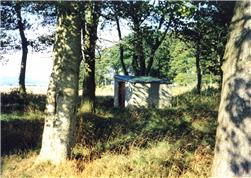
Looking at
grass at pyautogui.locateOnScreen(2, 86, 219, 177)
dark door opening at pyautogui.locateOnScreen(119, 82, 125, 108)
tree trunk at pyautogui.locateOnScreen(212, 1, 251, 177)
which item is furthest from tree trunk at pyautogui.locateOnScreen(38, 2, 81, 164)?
dark door opening at pyautogui.locateOnScreen(119, 82, 125, 108)

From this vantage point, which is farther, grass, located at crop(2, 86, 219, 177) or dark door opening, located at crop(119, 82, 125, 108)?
dark door opening, located at crop(119, 82, 125, 108)

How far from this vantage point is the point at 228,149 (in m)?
6.77

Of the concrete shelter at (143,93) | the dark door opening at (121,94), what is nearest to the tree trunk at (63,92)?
the concrete shelter at (143,93)

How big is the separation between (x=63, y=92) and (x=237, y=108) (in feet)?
16.5

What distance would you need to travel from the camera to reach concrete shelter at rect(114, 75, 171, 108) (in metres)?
33.3

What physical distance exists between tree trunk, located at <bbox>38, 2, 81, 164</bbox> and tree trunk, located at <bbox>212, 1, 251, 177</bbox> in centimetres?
462

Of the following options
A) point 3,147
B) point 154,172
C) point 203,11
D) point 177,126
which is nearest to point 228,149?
point 154,172

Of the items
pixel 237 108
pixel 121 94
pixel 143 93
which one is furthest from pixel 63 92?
pixel 121 94

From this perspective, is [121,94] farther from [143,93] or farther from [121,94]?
[143,93]

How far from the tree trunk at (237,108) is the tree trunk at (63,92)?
4.62m

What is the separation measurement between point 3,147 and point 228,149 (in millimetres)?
7326

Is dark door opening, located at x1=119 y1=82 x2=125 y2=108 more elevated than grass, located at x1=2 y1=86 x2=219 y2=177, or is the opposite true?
dark door opening, located at x1=119 y1=82 x2=125 y2=108

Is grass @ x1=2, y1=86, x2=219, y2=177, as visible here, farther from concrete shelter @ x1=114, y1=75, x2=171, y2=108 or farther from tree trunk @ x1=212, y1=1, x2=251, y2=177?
concrete shelter @ x1=114, y1=75, x2=171, y2=108

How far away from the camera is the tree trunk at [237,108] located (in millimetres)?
6590
